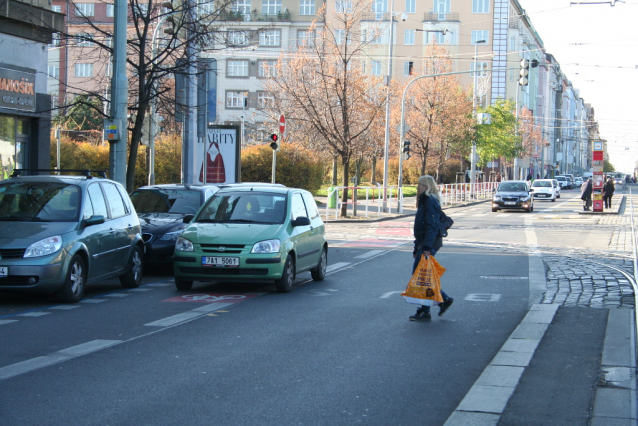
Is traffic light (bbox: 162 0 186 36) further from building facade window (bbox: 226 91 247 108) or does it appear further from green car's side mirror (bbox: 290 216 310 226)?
building facade window (bbox: 226 91 247 108)

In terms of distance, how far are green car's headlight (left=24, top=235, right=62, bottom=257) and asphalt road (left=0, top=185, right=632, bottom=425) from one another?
70 cm

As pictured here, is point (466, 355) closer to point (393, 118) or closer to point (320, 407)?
point (320, 407)

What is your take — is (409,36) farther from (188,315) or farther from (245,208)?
(188,315)

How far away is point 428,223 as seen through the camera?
940 cm

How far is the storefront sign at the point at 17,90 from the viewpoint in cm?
1838

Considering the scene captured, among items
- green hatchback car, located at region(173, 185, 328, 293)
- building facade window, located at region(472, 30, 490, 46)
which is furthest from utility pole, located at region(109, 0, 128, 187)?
building facade window, located at region(472, 30, 490, 46)

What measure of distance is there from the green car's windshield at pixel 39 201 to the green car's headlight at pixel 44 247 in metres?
0.64

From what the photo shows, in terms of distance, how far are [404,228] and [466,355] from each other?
21015mm

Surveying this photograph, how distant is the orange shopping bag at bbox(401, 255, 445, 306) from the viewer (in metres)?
9.27

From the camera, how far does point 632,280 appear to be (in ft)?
42.8

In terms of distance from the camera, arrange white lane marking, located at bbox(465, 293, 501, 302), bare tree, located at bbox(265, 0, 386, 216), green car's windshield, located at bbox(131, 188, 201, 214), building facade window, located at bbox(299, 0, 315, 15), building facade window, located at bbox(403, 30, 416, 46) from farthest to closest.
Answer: building facade window, located at bbox(403, 30, 416, 46) → building facade window, located at bbox(299, 0, 315, 15) → bare tree, located at bbox(265, 0, 386, 216) → green car's windshield, located at bbox(131, 188, 201, 214) → white lane marking, located at bbox(465, 293, 501, 302)

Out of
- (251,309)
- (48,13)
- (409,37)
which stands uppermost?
(409,37)

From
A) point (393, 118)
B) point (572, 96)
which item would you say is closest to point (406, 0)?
point (393, 118)

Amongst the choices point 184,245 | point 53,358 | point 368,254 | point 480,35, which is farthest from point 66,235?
point 480,35
